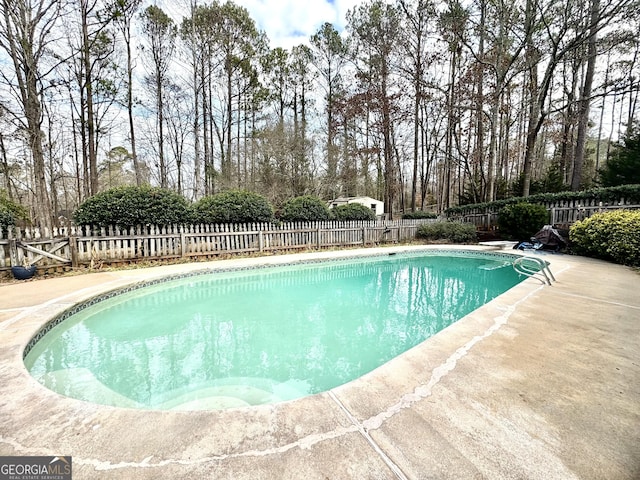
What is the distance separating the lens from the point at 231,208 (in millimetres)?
8258

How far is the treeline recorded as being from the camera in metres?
10.7

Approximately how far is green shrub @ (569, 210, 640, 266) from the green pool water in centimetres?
249

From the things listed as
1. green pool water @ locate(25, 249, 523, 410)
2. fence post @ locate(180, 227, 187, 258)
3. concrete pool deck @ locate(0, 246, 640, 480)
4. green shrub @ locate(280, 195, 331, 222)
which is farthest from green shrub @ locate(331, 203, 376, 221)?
concrete pool deck @ locate(0, 246, 640, 480)

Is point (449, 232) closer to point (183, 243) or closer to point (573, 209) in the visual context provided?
point (573, 209)

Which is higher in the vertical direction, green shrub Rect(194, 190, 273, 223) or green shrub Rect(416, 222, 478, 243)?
green shrub Rect(194, 190, 273, 223)

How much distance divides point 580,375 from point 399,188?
59.2 feet

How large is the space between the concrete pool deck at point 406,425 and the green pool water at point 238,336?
0.67 meters

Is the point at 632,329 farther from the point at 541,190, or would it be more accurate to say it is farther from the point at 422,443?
the point at 541,190

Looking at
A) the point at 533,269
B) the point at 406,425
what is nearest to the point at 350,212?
the point at 533,269

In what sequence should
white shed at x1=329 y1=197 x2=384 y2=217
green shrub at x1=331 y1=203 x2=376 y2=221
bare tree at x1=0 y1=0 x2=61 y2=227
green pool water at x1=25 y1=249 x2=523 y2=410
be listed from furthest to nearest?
white shed at x1=329 y1=197 x2=384 y2=217, green shrub at x1=331 y1=203 x2=376 y2=221, bare tree at x1=0 y1=0 x2=61 y2=227, green pool water at x1=25 y1=249 x2=523 y2=410

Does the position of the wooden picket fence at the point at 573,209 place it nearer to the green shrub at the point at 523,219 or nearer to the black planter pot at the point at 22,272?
the green shrub at the point at 523,219

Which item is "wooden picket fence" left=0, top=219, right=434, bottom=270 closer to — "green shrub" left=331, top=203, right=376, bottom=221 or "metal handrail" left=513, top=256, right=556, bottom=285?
"green shrub" left=331, top=203, right=376, bottom=221

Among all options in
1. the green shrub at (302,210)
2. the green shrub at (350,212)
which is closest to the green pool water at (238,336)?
the green shrub at (302,210)

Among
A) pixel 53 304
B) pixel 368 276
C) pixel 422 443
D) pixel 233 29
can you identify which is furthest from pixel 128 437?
pixel 233 29
